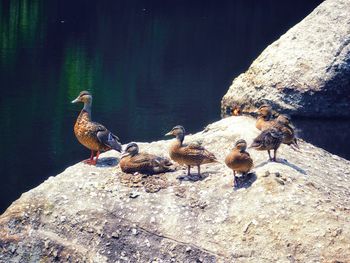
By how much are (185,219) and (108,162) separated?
1995 millimetres

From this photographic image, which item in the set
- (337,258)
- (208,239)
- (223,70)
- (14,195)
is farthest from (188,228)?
(223,70)

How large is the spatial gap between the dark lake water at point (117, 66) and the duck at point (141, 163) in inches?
147

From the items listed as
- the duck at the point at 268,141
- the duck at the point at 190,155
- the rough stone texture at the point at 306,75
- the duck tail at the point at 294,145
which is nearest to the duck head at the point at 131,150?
the duck at the point at 190,155

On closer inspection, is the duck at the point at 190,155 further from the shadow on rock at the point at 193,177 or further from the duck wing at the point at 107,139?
the duck wing at the point at 107,139

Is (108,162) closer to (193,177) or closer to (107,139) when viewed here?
(107,139)

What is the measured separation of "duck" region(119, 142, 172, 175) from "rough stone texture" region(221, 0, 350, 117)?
3.44m

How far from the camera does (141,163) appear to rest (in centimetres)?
995

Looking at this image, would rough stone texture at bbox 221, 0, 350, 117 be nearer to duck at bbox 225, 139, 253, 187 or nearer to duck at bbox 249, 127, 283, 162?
duck at bbox 249, 127, 283, 162

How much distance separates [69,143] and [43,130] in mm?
1505

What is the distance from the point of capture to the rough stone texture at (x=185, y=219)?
8703mm

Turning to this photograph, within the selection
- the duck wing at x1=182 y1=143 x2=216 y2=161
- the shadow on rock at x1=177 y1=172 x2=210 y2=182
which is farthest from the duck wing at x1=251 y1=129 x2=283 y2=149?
the shadow on rock at x1=177 y1=172 x2=210 y2=182

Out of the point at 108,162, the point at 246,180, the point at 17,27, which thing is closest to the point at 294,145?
the point at 246,180

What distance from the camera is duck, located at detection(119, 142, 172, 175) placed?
995cm

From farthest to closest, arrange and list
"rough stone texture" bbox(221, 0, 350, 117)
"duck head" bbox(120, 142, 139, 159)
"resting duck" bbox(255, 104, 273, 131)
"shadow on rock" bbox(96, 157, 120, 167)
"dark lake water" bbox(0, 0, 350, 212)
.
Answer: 1. "dark lake water" bbox(0, 0, 350, 212)
2. "rough stone texture" bbox(221, 0, 350, 117)
3. "resting duck" bbox(255, 104, 273, 131)
4. "shadow on rock" bbox(96, 157, 120, 167)
5. "duck head" bbox(120, 142, 139, 159)
